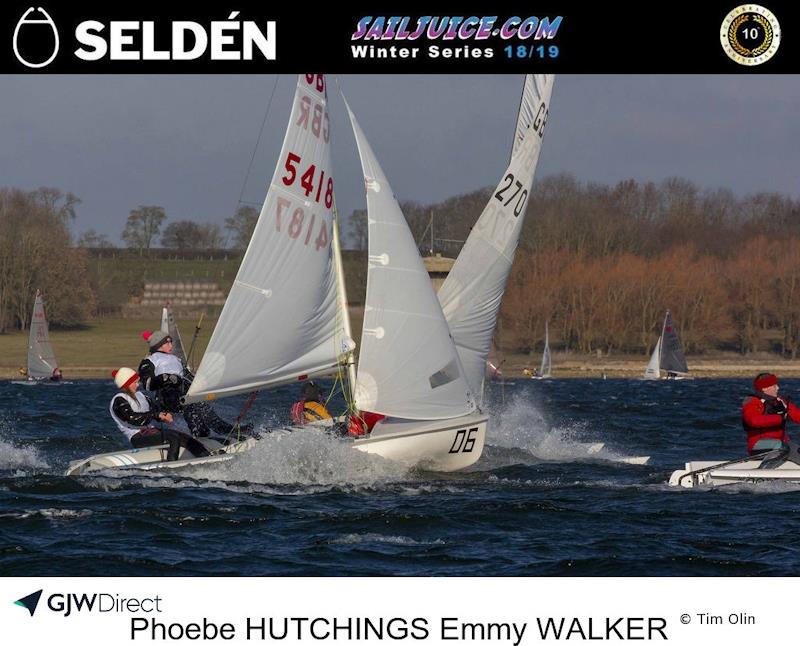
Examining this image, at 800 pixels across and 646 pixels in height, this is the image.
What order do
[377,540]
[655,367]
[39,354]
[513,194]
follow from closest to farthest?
1. [377,540]
2. [513,194]
3. [39,354]
4. [655,367]

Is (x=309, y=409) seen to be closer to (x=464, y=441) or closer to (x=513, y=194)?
(x=464, y=441)

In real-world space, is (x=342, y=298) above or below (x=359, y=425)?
above

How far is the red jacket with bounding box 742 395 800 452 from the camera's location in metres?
16.2

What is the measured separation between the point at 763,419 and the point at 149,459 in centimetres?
740

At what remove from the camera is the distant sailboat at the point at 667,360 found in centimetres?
6450

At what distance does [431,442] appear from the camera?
56.3 ft

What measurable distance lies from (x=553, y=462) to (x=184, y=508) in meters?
7.14

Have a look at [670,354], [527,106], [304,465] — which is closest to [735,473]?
[304,465]

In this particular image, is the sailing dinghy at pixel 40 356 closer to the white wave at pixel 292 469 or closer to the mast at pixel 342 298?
the mast at pixel 342 298

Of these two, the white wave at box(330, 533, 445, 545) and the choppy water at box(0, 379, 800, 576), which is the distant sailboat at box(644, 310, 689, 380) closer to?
the choppy water at box(0, 379, 800, 576)

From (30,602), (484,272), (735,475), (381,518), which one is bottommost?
(30,602)

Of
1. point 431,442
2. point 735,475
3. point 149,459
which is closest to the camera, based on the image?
point 735,475

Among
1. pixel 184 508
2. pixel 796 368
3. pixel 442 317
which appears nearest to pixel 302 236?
pixel 442 317

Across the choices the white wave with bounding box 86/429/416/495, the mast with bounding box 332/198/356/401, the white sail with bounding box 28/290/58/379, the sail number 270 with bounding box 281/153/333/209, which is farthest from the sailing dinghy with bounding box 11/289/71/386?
the white wave with bounding box 86/429/416/495
